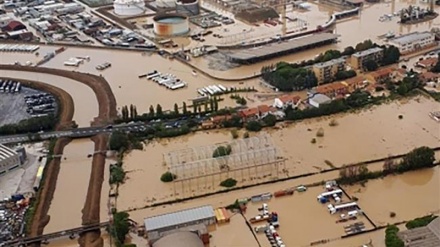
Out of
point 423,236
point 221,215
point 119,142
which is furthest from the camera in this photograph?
point 119,142

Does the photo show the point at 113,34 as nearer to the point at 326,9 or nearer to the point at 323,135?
the point at 326,9

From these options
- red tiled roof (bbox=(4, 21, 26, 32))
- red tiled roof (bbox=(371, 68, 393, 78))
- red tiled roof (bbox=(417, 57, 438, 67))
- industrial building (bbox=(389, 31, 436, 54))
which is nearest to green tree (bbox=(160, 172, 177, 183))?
red tiled roof (bbox=(371, 68, 393, 78))

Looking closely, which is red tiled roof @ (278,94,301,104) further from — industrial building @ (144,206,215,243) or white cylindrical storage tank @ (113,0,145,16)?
white cylindrical storage tank @ (113,0,145,16)

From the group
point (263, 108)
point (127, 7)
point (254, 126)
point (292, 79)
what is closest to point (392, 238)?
point (254, 126)

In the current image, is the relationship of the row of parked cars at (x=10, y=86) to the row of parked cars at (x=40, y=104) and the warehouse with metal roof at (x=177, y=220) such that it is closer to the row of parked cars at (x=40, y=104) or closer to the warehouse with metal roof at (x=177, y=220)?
the row of parked cars at (x=40, y=104)

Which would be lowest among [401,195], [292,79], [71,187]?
[71,187]

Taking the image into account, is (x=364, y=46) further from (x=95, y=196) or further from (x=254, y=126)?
(x=95, y=196)
